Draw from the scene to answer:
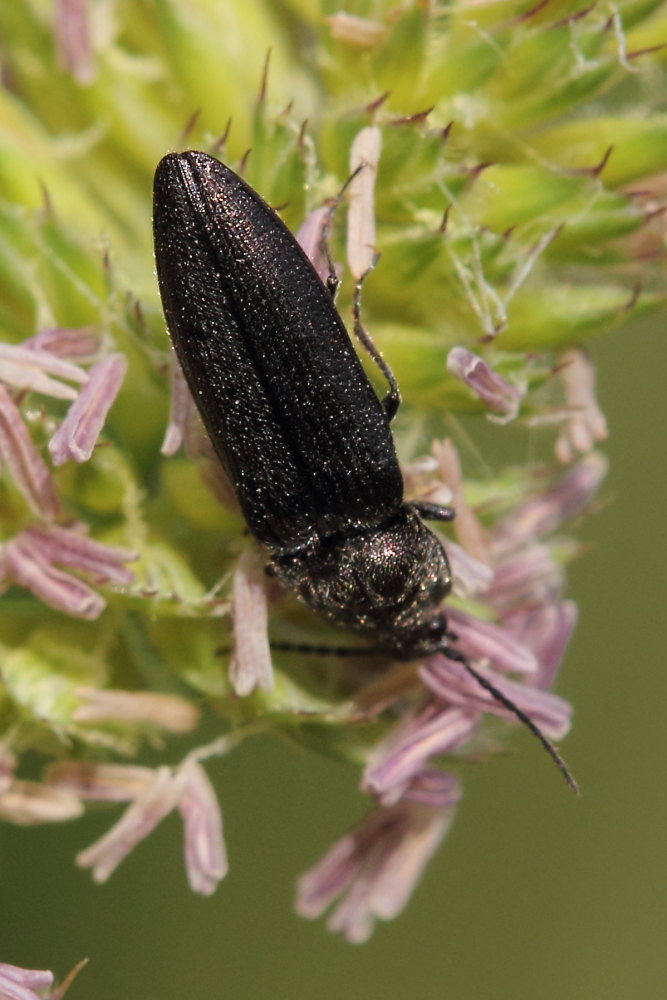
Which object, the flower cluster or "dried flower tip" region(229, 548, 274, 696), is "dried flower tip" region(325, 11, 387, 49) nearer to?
the flower cluster

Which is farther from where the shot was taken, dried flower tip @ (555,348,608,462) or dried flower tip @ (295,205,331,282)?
dried flower tip @ (555,348,608,462)

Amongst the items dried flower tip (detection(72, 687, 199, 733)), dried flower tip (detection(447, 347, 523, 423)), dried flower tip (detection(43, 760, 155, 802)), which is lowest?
dried flower tip (detection(43, 760, 155, 802))

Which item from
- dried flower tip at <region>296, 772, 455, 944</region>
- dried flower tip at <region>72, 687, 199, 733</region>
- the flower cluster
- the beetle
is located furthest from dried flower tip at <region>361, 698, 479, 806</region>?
dried flower tip at <region>72, 687, 199, 733</region>

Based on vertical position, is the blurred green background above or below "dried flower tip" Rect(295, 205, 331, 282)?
below

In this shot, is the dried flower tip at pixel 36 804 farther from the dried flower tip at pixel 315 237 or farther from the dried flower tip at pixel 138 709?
the dried flower tip at pixel 315 237

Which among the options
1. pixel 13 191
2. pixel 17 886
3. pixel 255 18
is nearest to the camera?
pixel 13 191

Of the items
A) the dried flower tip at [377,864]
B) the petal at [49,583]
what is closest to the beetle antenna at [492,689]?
the dried flower tip at [377,864]

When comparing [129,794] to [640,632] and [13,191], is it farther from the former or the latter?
[640,632]

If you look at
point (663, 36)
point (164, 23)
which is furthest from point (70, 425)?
point (663, 36)
